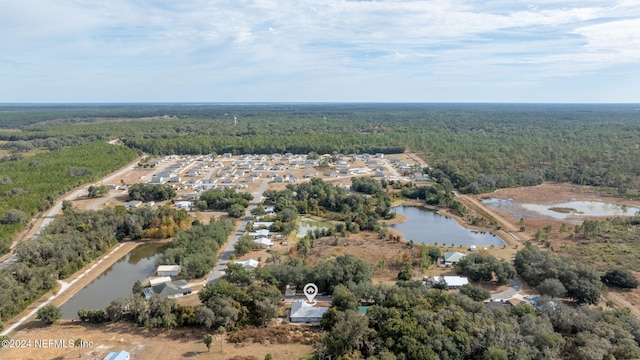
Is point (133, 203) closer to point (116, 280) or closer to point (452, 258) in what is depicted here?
point (116, 280)

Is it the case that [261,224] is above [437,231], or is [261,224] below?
above

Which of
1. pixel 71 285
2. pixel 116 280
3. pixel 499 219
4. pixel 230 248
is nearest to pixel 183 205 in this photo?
pixel 230 248

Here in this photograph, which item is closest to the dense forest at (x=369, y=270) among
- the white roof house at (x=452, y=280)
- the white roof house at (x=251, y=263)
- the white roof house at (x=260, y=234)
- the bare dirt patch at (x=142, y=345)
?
the bare dirt patch at (x=142, y=345)

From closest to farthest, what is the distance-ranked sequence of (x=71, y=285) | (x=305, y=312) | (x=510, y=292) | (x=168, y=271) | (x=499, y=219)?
(x=305, y=312) < (x=510, y=292) < (x=71, y=285) < (x=168, y=271) < (x=499, y=219)

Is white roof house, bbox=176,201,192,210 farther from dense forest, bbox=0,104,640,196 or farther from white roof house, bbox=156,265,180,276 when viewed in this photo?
dense forest, bbox=0,104,640,196

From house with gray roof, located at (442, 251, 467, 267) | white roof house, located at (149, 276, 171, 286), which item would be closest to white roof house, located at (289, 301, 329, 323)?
white roof house, located at (149, 276, 171, 286)
